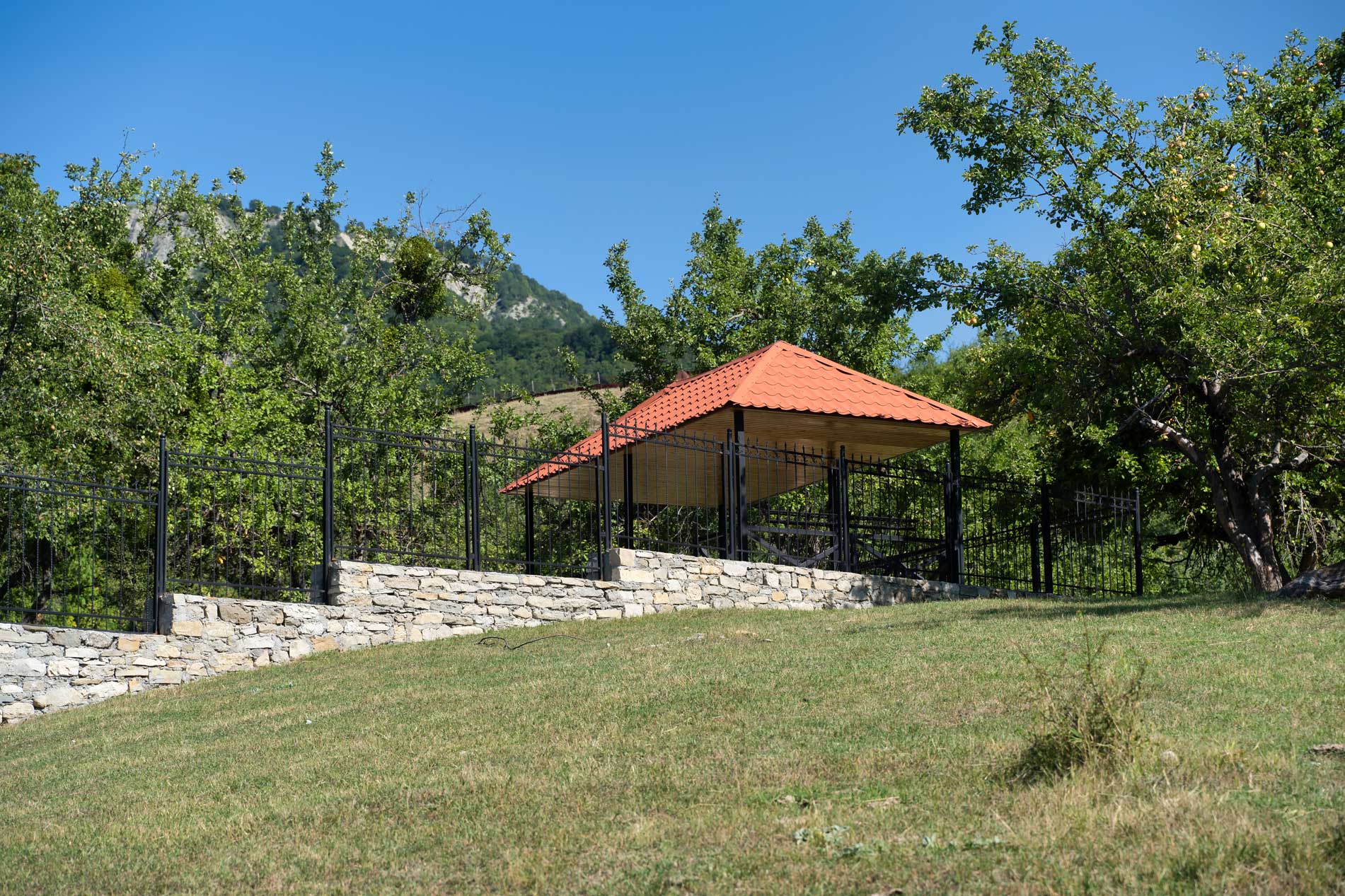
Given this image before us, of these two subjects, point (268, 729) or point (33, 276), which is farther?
point (33, 276)

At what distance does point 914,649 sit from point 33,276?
50.4 feet

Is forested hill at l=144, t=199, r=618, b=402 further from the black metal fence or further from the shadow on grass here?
the shadow on grass

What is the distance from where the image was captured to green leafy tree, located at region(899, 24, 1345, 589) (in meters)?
15.4

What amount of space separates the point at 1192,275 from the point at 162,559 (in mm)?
13271

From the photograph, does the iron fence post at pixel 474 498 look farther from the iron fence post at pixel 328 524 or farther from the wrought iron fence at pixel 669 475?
the wrought iron fence at pixel 669 475

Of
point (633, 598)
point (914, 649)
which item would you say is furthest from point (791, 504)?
point (914, 649)

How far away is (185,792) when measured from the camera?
23.9ft

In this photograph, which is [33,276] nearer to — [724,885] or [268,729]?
[268,729]

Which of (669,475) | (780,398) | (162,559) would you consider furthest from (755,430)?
(162,559)

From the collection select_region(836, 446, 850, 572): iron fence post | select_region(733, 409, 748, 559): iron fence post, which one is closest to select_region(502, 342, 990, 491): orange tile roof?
select_region(733, 409, 748, 559): iron fence post

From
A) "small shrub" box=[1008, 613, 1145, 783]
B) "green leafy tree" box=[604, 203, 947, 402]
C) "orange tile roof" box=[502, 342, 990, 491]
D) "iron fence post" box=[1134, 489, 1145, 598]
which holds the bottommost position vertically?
"small shrub" box=[1008, 613, 1145, 783]

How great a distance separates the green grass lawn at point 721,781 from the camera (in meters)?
4.84

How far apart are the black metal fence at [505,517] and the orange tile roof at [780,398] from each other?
450mm

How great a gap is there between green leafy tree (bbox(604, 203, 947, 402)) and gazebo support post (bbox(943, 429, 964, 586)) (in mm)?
8658
